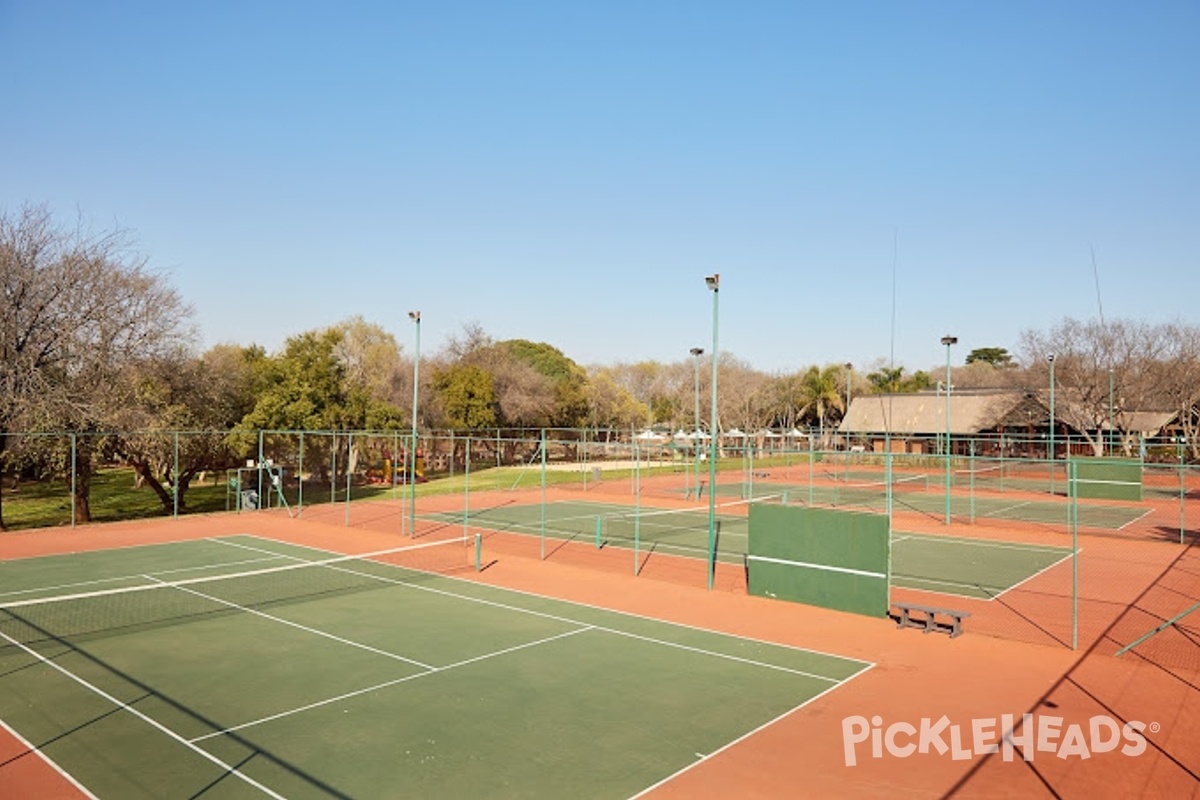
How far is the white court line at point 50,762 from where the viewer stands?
369 inches

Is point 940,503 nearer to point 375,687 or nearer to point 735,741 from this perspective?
point 735,741

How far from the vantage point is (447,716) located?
39.0 feet

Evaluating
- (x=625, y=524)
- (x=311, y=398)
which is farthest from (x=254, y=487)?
(x=625, y=524)

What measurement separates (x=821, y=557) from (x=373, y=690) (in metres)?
10.6

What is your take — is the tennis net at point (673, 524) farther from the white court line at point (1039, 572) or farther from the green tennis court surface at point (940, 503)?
the white court line at point (1039, 572)

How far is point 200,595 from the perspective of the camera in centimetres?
2006

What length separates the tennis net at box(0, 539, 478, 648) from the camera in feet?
54.6

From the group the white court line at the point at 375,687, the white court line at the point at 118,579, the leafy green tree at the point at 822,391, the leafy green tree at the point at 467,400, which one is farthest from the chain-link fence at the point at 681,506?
the leafy green tree at the point at 822,391

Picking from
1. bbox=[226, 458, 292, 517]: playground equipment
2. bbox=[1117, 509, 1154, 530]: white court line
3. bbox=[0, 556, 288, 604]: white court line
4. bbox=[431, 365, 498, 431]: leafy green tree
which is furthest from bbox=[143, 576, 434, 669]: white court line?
bbox=[431, 365, 498, 431]: leafy green tree

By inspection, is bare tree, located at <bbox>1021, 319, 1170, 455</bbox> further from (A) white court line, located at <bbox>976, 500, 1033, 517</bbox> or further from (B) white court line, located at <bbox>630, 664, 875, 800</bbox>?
(B) white court line, located at <bbox>630, 664, 875, 800</bbox>

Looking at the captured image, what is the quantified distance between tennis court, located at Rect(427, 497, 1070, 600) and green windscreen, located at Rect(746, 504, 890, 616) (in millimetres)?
4044

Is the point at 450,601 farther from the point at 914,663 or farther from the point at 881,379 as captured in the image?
the point at 881,379

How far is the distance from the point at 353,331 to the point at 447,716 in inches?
3258

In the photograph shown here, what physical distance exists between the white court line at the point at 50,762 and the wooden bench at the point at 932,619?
46.3 feet
